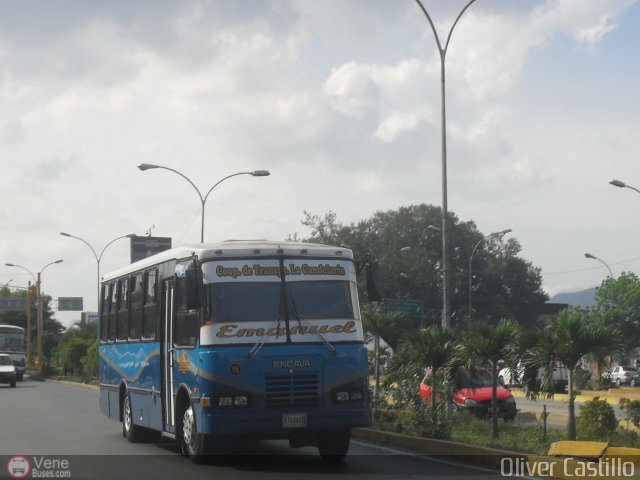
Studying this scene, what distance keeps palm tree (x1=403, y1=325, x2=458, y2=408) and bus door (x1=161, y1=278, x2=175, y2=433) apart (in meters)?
5.63

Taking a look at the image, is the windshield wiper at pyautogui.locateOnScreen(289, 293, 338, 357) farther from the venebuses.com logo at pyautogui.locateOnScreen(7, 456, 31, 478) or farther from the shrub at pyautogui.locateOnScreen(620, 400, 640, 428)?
the shrub at pyautogui.locateOnScreen(620, 400, 640, 428)

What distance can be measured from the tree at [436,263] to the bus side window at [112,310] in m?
63.8

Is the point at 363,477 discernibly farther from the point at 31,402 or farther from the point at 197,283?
the point at 31,402

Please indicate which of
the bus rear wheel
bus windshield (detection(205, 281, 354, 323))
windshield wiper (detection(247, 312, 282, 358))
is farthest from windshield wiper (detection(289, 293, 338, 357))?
Result: the bus rear wheel

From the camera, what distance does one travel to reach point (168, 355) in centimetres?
1608

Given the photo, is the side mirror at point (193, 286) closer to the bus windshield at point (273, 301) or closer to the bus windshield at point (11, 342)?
the bus windshield at point (273, 301)

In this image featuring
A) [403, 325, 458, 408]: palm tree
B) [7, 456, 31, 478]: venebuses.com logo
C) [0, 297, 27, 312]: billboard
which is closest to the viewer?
[7, 456, 31, 478]: venebuses.com logo

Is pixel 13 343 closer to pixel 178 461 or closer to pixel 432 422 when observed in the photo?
pixel 432 422

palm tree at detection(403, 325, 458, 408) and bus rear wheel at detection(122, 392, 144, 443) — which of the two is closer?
bus rear wheel at detection(122, 392, 144, 443)

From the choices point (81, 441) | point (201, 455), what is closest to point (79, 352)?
point (81, 441)

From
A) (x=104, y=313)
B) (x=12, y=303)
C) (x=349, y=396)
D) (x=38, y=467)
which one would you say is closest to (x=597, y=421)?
(x=349, y=396)

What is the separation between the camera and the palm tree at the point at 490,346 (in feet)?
61.1

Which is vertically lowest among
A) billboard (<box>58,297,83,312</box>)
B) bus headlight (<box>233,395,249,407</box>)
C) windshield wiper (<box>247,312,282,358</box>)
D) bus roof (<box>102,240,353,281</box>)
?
bus headlight (<box>233,395,249,407</box>)

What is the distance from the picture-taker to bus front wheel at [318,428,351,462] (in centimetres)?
1508
